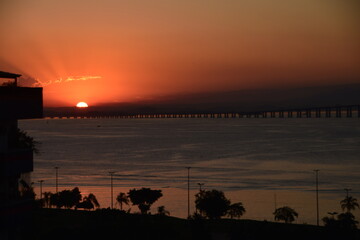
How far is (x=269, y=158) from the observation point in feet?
397

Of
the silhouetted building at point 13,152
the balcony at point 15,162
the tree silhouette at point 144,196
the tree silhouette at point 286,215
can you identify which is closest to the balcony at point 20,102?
the silhouetted building at point 13,152

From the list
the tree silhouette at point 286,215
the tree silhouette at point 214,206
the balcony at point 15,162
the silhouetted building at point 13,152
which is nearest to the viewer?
the balcony at point 15,162

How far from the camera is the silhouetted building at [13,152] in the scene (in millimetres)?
21172

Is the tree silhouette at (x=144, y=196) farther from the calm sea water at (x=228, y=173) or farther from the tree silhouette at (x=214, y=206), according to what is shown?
the calm sea water at (x=228, y=173)

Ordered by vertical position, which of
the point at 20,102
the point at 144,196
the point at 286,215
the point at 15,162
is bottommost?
the point at 286,215

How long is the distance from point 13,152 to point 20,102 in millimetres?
2368

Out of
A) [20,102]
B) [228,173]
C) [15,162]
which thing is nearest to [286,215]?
[15,162]

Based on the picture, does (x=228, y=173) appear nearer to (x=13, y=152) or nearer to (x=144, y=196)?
(x=144, y=196)

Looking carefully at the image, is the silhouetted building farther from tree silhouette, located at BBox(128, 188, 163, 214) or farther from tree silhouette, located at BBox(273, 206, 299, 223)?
tree silhouette, located at BBox(273, 206, 299, 223)

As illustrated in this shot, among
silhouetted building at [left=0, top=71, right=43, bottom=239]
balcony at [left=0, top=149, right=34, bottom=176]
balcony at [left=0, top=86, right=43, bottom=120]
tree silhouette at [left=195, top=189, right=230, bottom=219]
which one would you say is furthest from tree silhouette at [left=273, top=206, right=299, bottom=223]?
balcony at [left=0, top=149, right=34, bottom=176]

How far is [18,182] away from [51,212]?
1725 centimetres

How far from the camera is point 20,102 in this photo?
22.2 metres

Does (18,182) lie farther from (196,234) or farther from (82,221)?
(82,221)

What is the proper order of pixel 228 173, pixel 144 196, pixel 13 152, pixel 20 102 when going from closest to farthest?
pixel 13 152 < pixel 20 102 < pixel 144 196 < pixel 228 173
